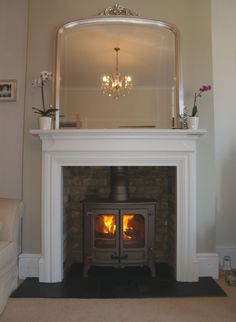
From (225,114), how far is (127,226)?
1.55m

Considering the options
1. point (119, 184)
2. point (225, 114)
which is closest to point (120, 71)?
point (119, 184)

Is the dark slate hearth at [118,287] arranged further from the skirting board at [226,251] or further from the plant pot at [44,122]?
the plant pot at [44,122]

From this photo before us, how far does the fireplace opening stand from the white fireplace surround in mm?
167

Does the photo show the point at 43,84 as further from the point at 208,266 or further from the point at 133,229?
the point at 208,266

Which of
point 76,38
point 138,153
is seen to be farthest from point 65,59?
point 138,153

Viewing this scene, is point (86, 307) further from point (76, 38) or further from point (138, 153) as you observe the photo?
point (76, 38)

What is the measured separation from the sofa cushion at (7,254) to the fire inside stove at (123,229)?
77cm

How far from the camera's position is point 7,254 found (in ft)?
6.94

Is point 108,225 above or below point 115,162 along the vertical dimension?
below

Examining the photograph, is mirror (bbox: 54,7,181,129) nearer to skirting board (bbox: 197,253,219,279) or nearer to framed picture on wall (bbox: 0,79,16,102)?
framed picture on wall (bbox: 0,79,16,102)

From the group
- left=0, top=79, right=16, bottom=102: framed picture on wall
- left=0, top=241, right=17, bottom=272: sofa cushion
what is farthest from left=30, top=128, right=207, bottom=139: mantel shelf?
left=0, top=241, right=17, bottom=272: sofa cushion

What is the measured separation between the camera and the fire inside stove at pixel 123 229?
8.90ft

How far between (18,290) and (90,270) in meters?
0.73

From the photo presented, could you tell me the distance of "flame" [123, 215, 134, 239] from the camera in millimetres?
2732
